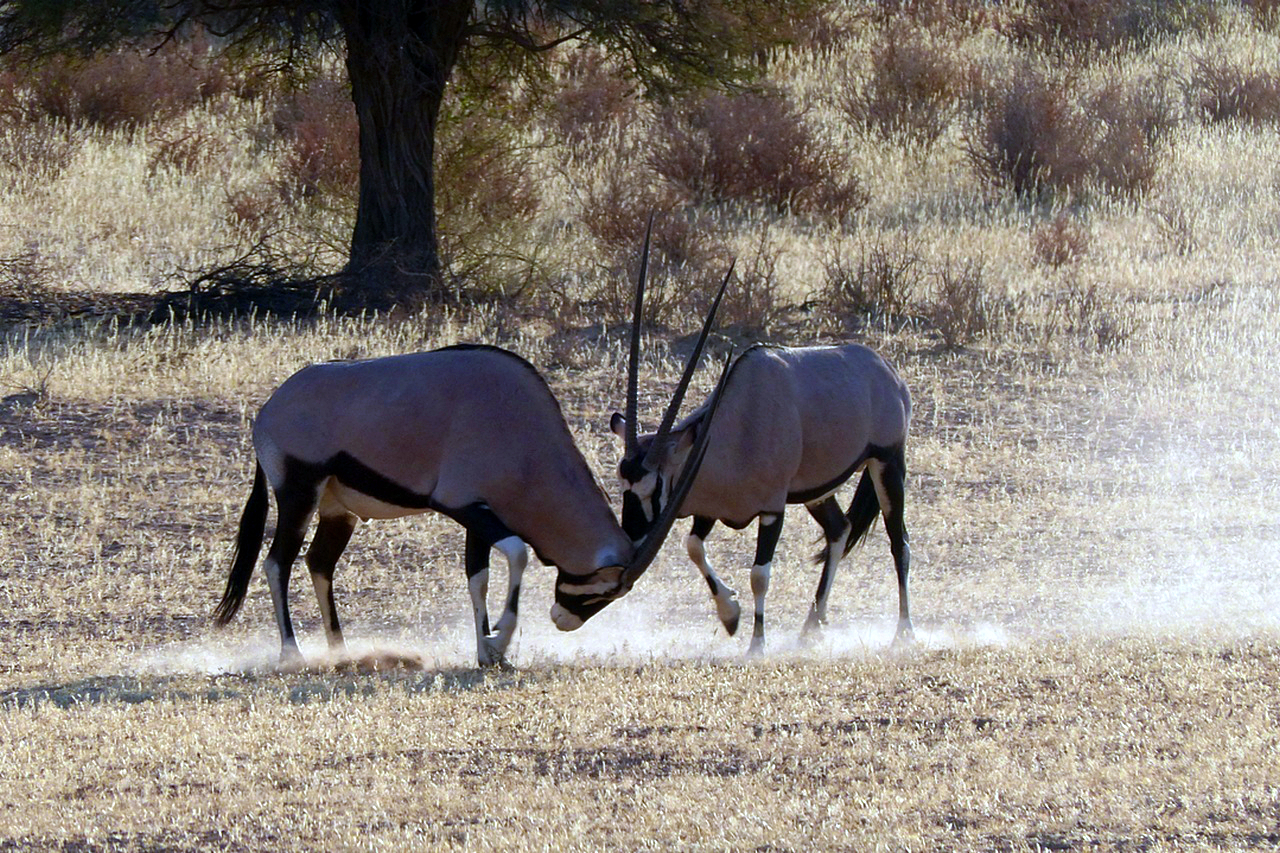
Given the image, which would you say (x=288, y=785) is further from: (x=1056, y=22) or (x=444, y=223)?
(x=1056, y=22)

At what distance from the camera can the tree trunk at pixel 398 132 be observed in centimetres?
1559

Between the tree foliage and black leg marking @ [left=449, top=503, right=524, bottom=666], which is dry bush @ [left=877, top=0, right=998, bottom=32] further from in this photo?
black leg marking @ [left=449, top=503, right=524, bottom=666]

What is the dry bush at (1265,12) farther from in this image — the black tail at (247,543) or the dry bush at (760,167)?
the black tail at (247,543)

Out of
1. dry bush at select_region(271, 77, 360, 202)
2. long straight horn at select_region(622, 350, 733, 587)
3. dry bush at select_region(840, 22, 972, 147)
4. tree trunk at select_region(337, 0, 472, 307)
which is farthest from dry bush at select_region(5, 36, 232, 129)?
long straight horn at select_region(622, 350, 733, 587)

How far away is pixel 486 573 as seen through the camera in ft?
25.7

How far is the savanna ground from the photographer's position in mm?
5484

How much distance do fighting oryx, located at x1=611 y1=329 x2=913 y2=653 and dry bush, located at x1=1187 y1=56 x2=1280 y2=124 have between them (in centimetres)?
1770

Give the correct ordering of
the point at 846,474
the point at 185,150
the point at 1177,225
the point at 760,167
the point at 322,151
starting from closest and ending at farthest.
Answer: the point at 846,474 → the point at 1177,225 → the point at 322,151 → the point at 760,167 → the point at 185,150

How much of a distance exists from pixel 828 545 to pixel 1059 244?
10046 mm

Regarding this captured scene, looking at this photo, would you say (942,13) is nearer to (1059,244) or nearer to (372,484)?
(1059,244)

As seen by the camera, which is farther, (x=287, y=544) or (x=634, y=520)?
(x=287, y=544)

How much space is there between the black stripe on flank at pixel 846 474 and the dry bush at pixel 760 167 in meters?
11.8

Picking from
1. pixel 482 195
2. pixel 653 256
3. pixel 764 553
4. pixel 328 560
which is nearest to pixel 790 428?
pixel 764 553

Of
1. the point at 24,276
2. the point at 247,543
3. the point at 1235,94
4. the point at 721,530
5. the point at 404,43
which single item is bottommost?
the point at 721,530
